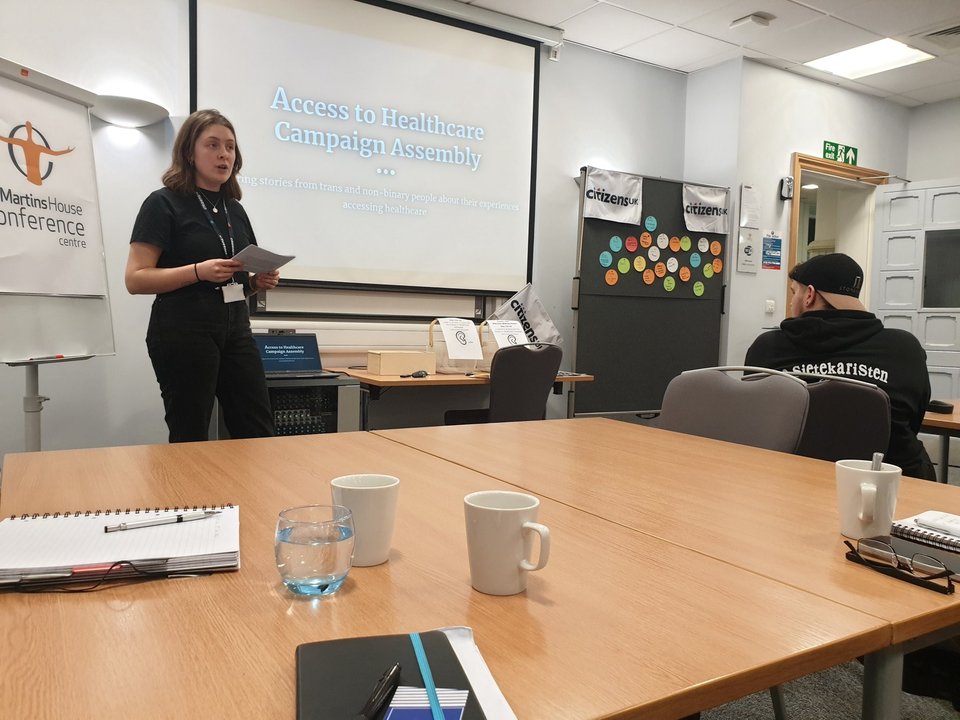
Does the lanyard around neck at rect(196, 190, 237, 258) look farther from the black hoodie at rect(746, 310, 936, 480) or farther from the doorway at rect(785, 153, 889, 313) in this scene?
the doorway at rect(785, 153, 889, 313)

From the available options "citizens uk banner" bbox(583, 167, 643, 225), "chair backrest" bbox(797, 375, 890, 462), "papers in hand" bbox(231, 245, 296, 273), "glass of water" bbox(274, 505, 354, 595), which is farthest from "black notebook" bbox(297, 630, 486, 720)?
"citizens uk banner" bbox(583, 167, 643, 225)

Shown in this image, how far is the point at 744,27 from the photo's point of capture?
4.36m

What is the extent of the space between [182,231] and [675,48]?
144 inches

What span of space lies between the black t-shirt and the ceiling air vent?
449cm

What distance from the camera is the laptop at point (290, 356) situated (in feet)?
10.5

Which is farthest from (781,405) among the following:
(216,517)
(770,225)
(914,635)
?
(770,225)

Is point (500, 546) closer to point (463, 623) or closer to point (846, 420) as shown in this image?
point (463, 623)

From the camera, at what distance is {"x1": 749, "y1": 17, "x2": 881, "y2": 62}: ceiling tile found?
14.3 ft

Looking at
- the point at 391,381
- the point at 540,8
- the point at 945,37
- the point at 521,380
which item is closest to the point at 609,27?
the point at 540,8

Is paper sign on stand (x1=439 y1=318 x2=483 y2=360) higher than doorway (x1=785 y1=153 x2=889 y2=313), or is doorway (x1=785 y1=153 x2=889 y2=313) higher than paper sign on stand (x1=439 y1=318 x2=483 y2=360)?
doorway (x1=785 y1=153 x2=889 y2=313)

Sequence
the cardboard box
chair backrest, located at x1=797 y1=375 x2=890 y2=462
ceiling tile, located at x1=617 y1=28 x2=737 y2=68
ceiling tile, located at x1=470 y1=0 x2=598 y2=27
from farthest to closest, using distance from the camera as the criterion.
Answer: ceiling tile, located at x1=617 y1=28 x2=737 y2=68 → ceiling tile, located at x1=470 y1=0 x2=598 y2=27 → the cardboard box → chair backrest, located at x1=797 y1=375 x2=890 y2=462

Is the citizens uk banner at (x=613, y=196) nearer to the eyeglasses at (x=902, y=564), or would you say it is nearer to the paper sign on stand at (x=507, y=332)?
the paper sign on stand at (x=507, y=332)

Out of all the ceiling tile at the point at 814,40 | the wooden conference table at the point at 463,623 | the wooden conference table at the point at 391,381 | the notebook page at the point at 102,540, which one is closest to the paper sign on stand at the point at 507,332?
the wooden conference table at the point at 391,381

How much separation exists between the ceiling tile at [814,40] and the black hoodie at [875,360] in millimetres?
3030
